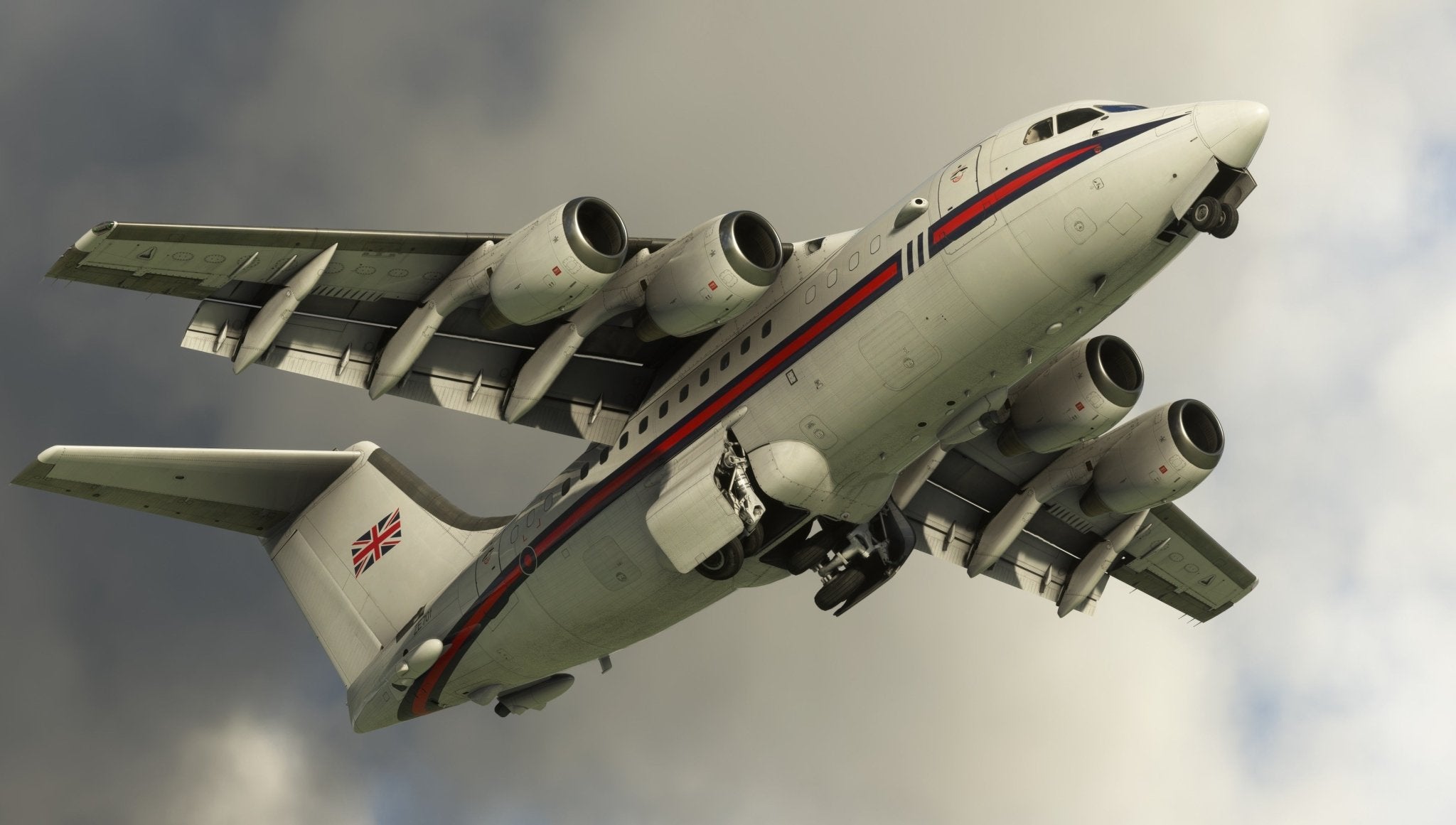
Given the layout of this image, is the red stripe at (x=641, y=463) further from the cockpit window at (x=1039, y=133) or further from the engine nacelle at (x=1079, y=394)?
the engine nacelle at (x=1079, y=394)

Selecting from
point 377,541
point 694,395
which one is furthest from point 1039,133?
point 377,541

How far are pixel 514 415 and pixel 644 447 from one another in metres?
1.29

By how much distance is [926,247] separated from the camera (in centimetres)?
1290

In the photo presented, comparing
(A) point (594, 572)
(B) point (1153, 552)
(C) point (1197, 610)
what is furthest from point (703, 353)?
(C) point (1197, 610)

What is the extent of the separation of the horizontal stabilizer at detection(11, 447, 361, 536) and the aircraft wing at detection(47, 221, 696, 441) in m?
2.07

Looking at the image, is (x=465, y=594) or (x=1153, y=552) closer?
(x=465, y=594)

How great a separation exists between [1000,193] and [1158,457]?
472cm

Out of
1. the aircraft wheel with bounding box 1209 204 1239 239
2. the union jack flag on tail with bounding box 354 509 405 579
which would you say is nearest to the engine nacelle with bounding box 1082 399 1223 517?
the aircraft wheel with bounding box 1209 204 1239 239

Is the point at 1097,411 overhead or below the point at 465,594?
overhead

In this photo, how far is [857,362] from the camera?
43.5ft

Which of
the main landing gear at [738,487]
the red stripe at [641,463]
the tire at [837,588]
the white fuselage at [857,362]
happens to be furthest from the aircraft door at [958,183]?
the tire at [837,588]

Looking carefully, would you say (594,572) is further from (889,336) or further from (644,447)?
(889,336)

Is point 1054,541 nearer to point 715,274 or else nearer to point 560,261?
point 715,274

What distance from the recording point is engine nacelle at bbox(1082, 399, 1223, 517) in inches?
630
